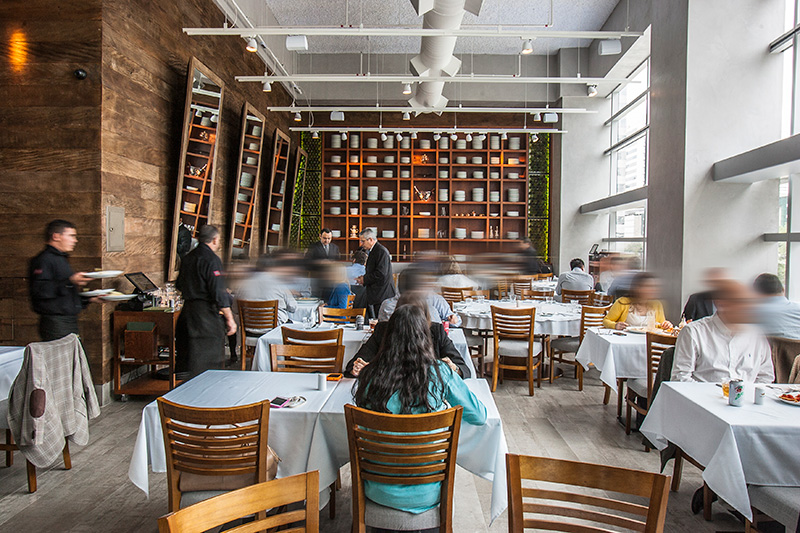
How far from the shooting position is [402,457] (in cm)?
201

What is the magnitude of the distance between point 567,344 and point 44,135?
5389 millimetres

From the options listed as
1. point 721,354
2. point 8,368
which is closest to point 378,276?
point 8,368

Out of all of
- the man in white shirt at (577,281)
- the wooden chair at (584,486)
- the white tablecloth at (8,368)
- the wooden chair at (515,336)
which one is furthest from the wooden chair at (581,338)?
the white tablecloth at (8,368)

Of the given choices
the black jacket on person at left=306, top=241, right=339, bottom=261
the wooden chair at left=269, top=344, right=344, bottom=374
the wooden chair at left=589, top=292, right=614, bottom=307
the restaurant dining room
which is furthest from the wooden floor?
the black jacket on person at left=306, top=241, right=339, bottom=261

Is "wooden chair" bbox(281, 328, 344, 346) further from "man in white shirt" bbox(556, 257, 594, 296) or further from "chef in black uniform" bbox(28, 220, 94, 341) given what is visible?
"man in white shirt" bbox(556, 257, 594, 296)

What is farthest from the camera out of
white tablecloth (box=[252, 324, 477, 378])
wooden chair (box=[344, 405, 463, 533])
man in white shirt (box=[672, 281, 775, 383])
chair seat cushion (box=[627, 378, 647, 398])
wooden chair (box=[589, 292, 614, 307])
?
wooden chair (box=[589, 292, 614, 307])

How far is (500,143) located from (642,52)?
351 centimetres

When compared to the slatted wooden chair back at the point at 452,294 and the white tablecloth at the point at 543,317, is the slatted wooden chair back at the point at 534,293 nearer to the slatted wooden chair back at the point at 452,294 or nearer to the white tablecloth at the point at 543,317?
the slatted wooden chair back at the point at 452,294

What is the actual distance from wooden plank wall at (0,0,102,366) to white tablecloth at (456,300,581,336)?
377cm

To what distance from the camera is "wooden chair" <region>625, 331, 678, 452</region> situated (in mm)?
3680

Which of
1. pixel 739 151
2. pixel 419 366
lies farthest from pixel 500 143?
pixel 419 366

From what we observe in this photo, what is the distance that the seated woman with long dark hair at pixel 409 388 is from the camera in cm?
208

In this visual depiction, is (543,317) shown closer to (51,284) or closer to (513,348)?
(513,348)

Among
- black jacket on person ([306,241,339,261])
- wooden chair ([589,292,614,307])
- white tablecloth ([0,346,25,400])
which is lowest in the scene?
white tablecloth ([0,346,25,400])
